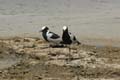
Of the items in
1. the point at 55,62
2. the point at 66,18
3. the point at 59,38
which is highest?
the point at 66,18

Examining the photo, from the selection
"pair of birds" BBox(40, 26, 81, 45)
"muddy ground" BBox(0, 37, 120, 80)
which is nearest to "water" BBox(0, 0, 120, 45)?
"pair of birds" BBox(40, 26, 81, 45)

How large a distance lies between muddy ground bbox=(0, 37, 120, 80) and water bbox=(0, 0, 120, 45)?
216 centimetres

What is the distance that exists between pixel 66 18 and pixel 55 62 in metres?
7.86

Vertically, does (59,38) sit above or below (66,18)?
below

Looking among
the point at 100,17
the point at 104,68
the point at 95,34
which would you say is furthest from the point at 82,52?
the point at 100,17

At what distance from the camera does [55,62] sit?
10492 millimetres

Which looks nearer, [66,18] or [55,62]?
[55,62]

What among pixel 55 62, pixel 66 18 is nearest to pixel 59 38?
pixel 55 62

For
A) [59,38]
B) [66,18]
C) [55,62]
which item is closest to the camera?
[55,62]

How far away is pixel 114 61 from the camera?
1070cm

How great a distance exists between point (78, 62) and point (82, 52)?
1199 mm

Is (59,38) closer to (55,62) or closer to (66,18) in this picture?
(55,62)

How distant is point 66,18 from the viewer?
59.9 feet

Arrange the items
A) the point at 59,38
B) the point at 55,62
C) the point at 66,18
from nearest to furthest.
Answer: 1. the point at 55,62
2. the point at 59,38
3. the point at 66,18
